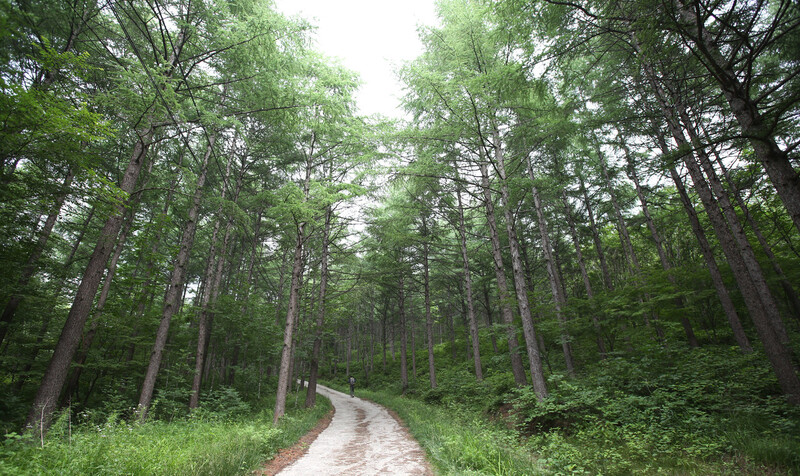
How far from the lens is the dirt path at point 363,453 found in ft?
17.0

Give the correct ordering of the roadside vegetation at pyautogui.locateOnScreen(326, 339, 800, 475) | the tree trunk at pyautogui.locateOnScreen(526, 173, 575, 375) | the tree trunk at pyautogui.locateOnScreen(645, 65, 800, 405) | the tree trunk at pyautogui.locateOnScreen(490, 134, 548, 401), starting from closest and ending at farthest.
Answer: the roadside vegetation at pyautogui.locateOnScreen(326, 339, 800, 475), the tree trunk at pyautogui.locateOnScreen(645, 65, 800, 405), the tree trunk at pyautogui.locateOnScreen(490, 134, 548, 401), the tree trunk at pyautogui.locateOnScreen(526, 173, 575, 375)

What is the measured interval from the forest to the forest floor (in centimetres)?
44

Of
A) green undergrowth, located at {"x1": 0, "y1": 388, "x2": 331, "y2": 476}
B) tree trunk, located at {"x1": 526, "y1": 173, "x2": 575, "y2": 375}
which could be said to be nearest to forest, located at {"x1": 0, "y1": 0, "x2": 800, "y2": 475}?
green undergrowth, located at {"x1": 0, "y1": 388, "x2": 331, "y2": 476}

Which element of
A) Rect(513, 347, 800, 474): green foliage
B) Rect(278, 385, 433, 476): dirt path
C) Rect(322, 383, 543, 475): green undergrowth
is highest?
Rect(513, 347, 800, 474): green foliage

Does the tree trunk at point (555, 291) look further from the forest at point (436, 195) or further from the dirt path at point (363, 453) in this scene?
the dirt path at point (363, 453)

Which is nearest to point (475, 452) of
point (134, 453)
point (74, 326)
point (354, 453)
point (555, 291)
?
point (354, 453)

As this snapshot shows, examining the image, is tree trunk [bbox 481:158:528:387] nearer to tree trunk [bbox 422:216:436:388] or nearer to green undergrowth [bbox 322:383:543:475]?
green undergrowth [bbox 322:383:543:475]

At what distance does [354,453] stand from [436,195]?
9.85 metres

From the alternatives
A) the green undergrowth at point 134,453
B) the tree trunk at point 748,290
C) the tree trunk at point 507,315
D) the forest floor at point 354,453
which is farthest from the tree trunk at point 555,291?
the green undergrowth at point 134,453

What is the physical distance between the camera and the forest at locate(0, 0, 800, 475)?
429cm

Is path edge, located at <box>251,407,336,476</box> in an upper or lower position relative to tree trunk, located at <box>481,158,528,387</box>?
lower

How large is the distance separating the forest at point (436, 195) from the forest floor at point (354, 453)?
0.44m

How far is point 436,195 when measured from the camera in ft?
44.1

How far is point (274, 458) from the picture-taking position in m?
5.98
